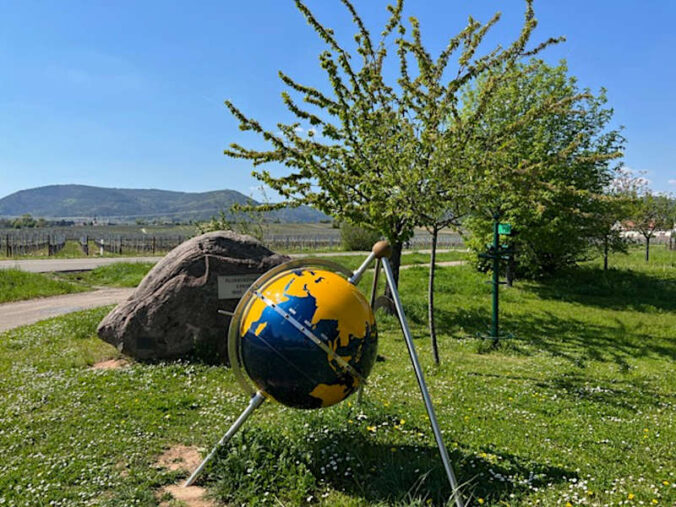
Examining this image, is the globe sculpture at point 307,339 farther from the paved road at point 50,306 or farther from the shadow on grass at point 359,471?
the paved road at point 50,306

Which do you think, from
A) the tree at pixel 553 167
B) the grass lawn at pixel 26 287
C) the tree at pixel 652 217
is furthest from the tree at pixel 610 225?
the grass lawn at pixel 26 287

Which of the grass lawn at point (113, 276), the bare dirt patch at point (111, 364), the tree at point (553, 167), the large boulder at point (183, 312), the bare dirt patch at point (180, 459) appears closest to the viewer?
the bare dirt patch at point (180, 459)

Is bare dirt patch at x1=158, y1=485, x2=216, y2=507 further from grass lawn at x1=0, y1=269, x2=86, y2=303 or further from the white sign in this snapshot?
grass lawn at x1=0, y1=269, x2=86, y2=303

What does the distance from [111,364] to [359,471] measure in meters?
6.16

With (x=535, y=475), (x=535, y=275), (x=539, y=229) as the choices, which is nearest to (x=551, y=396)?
(x=535, y=475)

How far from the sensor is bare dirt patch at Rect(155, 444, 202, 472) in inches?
209

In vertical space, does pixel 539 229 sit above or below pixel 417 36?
below

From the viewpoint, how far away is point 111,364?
913 cm

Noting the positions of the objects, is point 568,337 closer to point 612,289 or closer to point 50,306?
point 612,289

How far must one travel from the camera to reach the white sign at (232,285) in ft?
30.3

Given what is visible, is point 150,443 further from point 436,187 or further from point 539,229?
→ point 539,229

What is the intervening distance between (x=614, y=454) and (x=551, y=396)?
2294mm

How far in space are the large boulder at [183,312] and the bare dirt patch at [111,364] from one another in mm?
215

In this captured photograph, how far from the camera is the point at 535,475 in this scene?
4945mm
